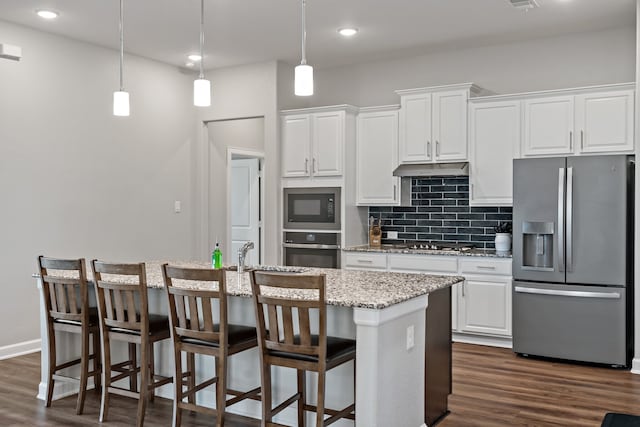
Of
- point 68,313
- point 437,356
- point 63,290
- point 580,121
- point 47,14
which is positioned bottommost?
point 437,356

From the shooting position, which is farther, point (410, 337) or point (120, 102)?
point (120, 102)

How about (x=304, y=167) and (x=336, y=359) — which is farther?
(x=304, y=167)

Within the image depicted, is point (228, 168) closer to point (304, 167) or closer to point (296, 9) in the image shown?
point (304, 167)

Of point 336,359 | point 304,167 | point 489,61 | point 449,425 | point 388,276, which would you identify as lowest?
point 449,425

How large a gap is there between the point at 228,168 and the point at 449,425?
450cm

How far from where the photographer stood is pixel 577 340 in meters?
4.93

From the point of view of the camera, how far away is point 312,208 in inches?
251

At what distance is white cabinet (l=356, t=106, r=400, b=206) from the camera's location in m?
6.14

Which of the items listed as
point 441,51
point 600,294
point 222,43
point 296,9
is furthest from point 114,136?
point 600,294

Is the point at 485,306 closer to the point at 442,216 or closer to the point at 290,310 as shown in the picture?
the point at 442,216

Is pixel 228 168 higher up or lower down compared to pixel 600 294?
higher up

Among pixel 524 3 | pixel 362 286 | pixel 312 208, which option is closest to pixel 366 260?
pixel 312 208

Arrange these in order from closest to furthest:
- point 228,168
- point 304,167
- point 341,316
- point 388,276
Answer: point 341,316 < point 388,276 < point 304,167 < point 228,168

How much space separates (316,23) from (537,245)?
262 centimetres
